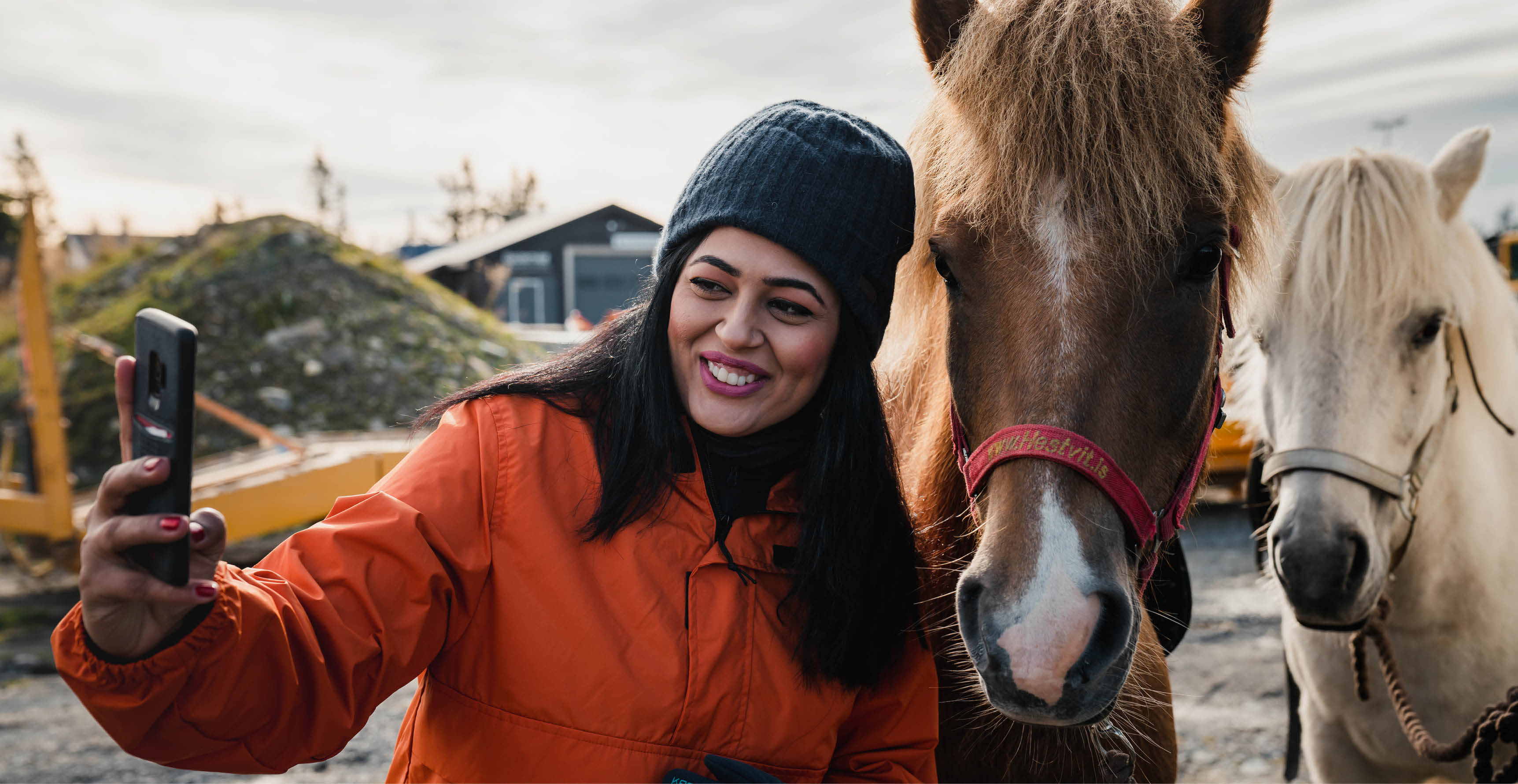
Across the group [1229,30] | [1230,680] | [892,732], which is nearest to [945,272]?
[1229,30]

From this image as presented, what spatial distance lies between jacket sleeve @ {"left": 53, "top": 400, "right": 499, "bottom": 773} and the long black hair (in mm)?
189

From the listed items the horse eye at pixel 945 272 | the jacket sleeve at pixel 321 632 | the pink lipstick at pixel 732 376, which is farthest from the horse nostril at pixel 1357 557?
the jacket sleeve at pixel 321 632

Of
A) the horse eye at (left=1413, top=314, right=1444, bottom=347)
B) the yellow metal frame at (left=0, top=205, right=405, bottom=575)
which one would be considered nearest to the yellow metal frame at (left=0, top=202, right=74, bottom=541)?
the yellow metal frame at (left=0, top=205, right=405, bottom=575)

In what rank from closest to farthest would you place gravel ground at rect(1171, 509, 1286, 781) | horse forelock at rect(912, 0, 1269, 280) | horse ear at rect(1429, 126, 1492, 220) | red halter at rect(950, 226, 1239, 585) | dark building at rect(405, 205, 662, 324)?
1. red halter at rect(950, 226, 1239, 585)
2. horse forelock at rect(912, 0, 1269, 280)
3. horse ear at rect(1429, 126, 1492, 220)
4. gravel ground at rect(1171, 509, 1286, 781)
5. dark building at rect(405, 205, 662, 324)

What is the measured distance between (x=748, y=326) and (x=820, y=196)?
0.86 feet

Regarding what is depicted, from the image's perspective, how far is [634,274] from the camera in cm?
2414

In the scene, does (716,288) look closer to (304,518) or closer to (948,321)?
(948,321)

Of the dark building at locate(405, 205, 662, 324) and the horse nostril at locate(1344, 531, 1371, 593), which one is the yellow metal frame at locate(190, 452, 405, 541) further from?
the dark building at locate(405, 205, 662, 324)

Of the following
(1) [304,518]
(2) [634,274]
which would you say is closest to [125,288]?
(1) [304,518]

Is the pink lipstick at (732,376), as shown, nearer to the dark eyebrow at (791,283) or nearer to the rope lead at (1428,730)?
the dark eyebrow at (791,283)

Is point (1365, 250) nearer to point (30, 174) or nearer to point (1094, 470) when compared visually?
point (1094, 470)

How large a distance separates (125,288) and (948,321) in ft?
Answer: 48.8

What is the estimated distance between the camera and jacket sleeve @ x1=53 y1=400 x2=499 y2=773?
92 cm

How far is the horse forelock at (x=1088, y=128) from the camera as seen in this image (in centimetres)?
131
